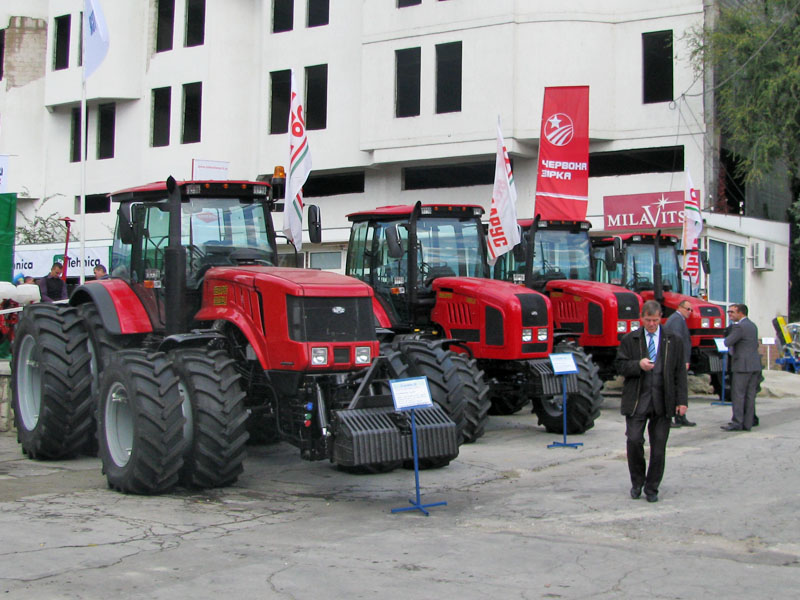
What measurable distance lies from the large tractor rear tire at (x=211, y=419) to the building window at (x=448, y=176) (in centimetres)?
1993

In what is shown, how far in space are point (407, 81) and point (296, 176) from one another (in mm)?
16795

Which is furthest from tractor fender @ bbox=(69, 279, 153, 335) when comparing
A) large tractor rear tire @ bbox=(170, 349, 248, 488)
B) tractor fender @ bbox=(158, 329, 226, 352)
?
large tractor rear tire @ bbox=(170, 349, 248, 488)

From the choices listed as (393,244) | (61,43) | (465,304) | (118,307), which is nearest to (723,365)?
(465,304)

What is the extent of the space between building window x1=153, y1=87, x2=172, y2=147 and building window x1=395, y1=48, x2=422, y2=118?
872cm

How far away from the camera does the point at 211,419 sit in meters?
8.24

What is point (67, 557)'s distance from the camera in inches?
253

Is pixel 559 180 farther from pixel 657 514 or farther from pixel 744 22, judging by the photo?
pixel 657 514

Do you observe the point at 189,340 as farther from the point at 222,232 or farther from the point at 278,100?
the point at 278,100

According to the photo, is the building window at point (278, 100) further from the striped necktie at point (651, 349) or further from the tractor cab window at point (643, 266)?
the striped necktie at point (651, 349)

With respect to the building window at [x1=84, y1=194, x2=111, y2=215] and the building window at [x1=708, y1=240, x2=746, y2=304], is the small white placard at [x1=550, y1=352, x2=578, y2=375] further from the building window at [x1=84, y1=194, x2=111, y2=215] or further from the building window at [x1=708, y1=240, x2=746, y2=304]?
the building window at [x1=84, y1=194, x2=111, y2=215]

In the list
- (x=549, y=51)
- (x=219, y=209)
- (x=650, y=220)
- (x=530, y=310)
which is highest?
(x=549, y=51)

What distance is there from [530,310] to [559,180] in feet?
25.0

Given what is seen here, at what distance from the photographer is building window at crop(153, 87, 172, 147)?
32438mm

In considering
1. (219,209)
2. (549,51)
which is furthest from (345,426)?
(549,51)
